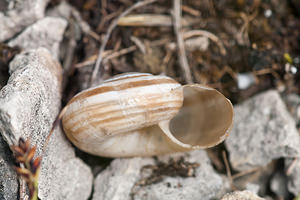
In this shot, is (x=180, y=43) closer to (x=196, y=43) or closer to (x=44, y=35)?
(x=196, y=43)

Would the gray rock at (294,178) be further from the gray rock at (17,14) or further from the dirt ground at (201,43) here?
the gray rock at (17,14)

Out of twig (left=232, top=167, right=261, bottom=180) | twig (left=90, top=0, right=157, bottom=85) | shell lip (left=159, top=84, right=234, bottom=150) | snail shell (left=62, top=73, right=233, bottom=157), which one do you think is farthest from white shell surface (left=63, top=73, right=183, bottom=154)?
twig (left=232, top=167, right=261, bottom=180)

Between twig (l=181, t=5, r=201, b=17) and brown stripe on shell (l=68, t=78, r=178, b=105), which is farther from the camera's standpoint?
twig (l=181, t=5, r=201, b=17)

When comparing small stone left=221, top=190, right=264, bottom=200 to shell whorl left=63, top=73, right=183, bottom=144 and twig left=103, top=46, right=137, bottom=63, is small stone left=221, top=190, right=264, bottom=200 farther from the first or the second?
twig left=103, top=46, right=137, bottom=63

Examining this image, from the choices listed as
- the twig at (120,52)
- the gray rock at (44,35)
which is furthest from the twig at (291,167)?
the gray rock at (44,35)

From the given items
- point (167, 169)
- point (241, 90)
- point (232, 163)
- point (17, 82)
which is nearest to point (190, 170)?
point (167, 169)

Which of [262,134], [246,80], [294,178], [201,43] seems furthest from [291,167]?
[201,43]
